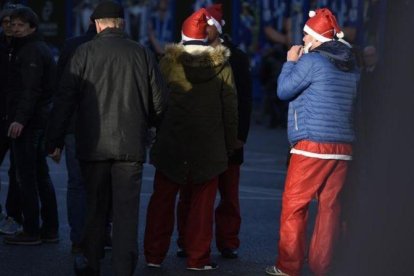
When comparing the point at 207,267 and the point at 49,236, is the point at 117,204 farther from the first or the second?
the point at 49,236

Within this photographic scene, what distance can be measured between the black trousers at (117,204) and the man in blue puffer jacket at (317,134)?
1.14 meters

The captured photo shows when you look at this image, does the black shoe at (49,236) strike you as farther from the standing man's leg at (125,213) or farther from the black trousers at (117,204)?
the standing man's leg at (125,213)

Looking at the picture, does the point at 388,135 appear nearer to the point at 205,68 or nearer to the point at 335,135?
the point at 335,135

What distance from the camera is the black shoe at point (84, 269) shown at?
8953 mm

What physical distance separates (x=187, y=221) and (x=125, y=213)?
1196 mm

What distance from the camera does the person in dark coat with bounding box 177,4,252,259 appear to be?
410 inches

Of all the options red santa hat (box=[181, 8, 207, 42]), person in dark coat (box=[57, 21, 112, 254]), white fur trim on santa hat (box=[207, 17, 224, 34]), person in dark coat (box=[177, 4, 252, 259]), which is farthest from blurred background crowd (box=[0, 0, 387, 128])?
person in dark coat (box=[57, 21, 112, 254])

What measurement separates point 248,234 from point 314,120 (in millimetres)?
2692

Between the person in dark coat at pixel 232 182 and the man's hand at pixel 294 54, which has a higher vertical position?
the man's hand at pixel 294 54

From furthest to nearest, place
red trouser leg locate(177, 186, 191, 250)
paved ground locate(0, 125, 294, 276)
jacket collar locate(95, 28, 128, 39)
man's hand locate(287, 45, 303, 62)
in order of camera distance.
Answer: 1. red trouser leg locate(177, 186, 191, 250)
2. paved ground locate(0, 125, 294, 276)
3. man's hand locate(287, 45, 303, 62)
4. jacket collar locate(95, 28, 128, 39)

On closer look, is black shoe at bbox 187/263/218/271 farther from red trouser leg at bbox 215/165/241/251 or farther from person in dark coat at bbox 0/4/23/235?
person in dark coat at bbox 0/4/23/235

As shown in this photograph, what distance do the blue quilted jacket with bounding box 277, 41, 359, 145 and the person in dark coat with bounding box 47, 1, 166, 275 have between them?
3.14 feet

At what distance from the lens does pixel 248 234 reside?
1172cm

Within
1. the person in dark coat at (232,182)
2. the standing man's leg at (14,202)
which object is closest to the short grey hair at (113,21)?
the person in dark coat at (232,182)
